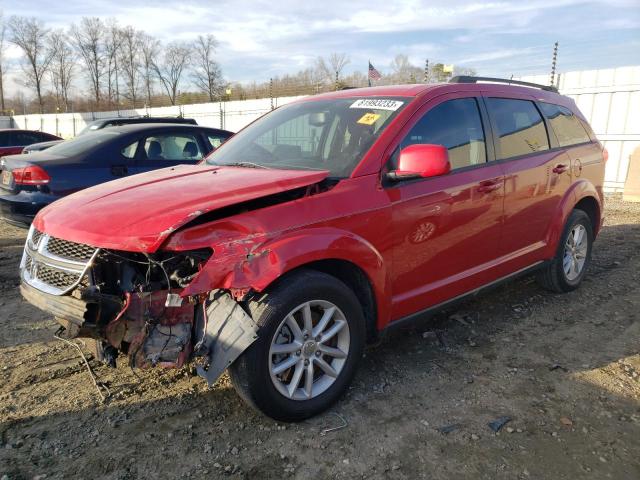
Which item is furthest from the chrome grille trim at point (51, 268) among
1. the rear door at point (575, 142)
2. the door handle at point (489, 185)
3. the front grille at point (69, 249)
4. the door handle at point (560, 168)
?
the rear door at point (575, 142)

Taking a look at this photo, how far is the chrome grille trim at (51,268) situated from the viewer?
255cm

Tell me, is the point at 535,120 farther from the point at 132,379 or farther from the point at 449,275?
the point at 132,379

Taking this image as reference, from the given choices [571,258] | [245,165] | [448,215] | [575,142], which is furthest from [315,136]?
[571,258]

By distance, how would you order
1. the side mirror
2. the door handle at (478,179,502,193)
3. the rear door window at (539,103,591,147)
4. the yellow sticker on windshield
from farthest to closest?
the rear door window at (539,103,591,147), the door handle at (478,179,502,193), the yellow sticker on windshield, the side mirror

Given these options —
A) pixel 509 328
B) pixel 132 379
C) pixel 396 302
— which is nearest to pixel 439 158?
pixel 396 302

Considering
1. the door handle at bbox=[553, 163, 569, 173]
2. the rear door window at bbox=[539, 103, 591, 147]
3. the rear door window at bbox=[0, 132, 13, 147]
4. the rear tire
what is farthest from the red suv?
the rear door window at bbox=[0, 132, 13, 147]

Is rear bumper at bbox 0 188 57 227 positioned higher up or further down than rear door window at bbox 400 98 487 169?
further down

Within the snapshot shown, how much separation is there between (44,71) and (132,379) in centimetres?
7484

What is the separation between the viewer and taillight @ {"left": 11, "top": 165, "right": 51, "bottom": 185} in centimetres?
566

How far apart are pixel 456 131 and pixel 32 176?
187 inches

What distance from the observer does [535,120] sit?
4352 mm

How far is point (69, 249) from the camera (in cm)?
267

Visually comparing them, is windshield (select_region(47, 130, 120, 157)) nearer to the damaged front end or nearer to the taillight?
the taillight

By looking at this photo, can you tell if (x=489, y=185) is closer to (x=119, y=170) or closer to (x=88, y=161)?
(x=119, y=170)
